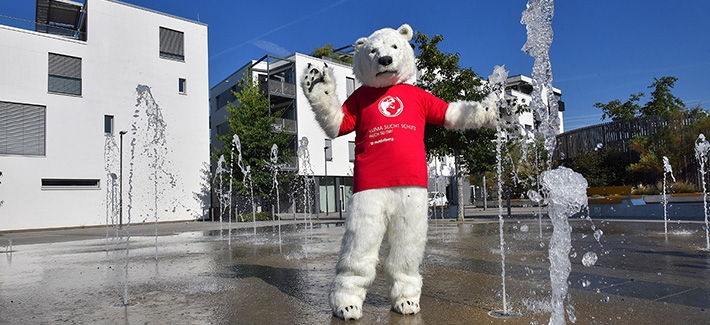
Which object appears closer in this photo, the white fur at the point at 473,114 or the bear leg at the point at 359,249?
the bear leg at the point at 359,249

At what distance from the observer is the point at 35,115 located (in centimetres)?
2116

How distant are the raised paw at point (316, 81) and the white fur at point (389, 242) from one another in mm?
845

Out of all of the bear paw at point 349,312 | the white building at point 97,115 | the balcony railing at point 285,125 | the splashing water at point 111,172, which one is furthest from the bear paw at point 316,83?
the balcony railing at point 285,125

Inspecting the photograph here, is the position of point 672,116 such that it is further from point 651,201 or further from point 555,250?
point 555,250

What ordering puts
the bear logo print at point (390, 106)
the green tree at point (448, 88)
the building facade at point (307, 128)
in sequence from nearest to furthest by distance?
1. the bear logo print at point (390, 106)
2. the green tree at point (448, 88)
3. the building facade at point (307, 128)

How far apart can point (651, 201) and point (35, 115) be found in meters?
25.4

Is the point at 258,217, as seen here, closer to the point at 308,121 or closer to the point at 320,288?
the point at 308,121

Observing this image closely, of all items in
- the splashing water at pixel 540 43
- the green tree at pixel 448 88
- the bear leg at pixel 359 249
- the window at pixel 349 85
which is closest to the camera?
the bear leg at pixel 359 249

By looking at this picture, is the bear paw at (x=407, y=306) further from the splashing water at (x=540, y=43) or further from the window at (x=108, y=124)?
the window at (x=108, y=124)

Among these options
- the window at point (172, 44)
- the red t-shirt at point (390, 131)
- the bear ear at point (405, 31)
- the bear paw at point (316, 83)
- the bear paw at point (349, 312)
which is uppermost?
the window at point (172, 44)

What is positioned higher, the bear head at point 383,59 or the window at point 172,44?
the window at point 172,44

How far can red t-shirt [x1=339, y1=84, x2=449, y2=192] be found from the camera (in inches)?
128

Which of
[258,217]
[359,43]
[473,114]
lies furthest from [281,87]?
[473,114]

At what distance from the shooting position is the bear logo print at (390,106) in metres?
3.42
